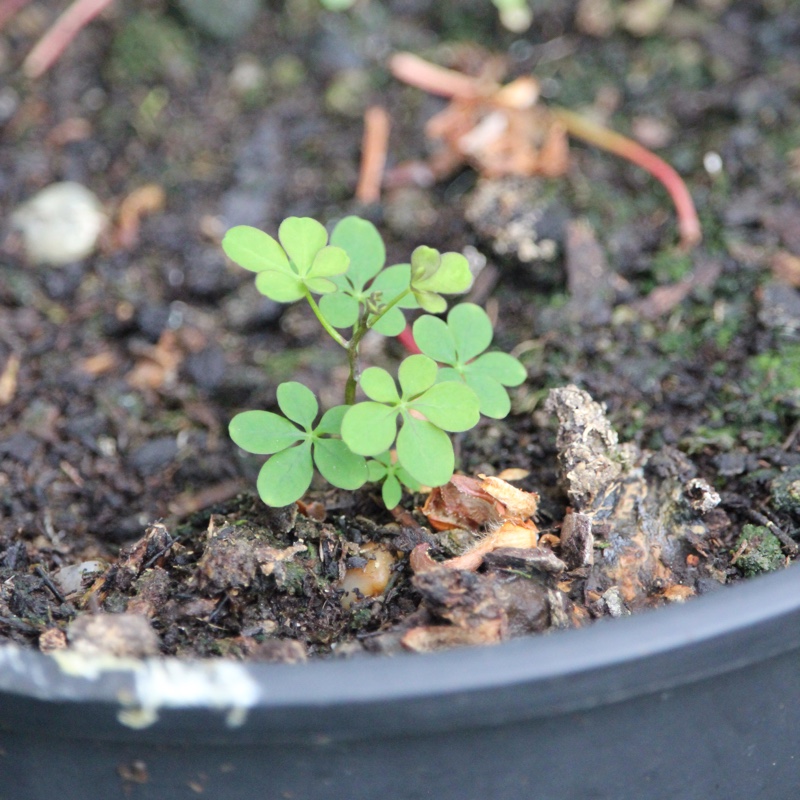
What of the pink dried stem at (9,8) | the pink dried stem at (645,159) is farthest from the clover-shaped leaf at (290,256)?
the pink dried stem at (9,8)

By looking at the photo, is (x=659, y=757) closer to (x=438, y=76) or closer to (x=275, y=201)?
(x=275, y=201)

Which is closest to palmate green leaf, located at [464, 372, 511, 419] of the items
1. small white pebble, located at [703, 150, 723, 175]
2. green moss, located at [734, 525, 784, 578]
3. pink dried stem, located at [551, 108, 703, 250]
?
Result: green moss, located at [734, 525, 784, 578]

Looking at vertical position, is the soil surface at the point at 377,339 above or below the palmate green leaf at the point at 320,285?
below

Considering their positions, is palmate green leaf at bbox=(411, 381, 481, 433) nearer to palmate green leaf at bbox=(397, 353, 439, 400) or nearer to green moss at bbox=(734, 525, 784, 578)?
palmate green leaf at bbox=(397, 353, 439, 400)

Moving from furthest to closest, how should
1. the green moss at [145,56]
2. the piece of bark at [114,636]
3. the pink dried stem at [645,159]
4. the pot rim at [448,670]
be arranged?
the green moss at [145,56], the pink dried stem at [645,159], the piece of bark at [114,636], the pot rim at [448,670]

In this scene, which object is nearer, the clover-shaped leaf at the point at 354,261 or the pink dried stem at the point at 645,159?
the clover-shaped leaf at the point at 354,261

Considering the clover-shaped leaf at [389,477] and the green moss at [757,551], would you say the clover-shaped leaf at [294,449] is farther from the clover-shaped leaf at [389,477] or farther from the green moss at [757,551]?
the green moss at [757,551]

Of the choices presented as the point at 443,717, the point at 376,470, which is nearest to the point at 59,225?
the point at 376,470
